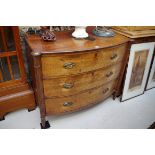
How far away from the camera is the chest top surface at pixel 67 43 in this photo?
45.1 inches

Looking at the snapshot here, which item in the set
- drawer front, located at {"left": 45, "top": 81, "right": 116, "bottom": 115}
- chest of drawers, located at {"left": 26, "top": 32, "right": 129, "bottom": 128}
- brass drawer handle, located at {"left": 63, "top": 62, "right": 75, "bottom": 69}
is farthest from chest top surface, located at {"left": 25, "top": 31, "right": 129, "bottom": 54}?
drawer front, located at {"left": 45, "top": 81, "right": 116, "bottom": 115}

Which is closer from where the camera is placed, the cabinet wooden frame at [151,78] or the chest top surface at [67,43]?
the chest top surface at [67,43]

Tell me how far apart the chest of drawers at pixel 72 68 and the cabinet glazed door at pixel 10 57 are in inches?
5.3

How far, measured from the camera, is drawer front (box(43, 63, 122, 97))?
128cm

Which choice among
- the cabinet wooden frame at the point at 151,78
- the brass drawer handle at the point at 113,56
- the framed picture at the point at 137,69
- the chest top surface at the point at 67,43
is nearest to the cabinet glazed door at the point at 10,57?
the chest top surface at the point at 67,43

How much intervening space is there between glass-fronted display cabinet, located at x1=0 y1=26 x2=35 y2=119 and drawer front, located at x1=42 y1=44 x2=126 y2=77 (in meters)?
0.43

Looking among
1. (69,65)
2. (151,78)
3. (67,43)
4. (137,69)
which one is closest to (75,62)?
(69,65)

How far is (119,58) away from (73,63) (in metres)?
0.55

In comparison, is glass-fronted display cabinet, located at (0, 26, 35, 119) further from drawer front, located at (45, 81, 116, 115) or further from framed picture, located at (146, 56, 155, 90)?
framed picture, located at (146, 56, 155, 90)

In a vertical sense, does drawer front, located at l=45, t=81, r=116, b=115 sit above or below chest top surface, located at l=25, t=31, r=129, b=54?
below

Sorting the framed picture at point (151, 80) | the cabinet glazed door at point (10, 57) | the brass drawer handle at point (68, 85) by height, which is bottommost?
the framed picture at point (151, 80)

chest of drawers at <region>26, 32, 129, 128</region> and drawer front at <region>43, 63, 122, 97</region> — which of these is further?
drawer front at <region>43, 63, 122, 97</region>

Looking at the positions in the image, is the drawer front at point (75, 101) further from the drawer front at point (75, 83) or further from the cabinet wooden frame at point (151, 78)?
the cabinet wooden frame at point (151, 78)

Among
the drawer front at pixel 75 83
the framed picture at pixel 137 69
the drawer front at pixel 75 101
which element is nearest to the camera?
the drawer front at pixel 75 83
